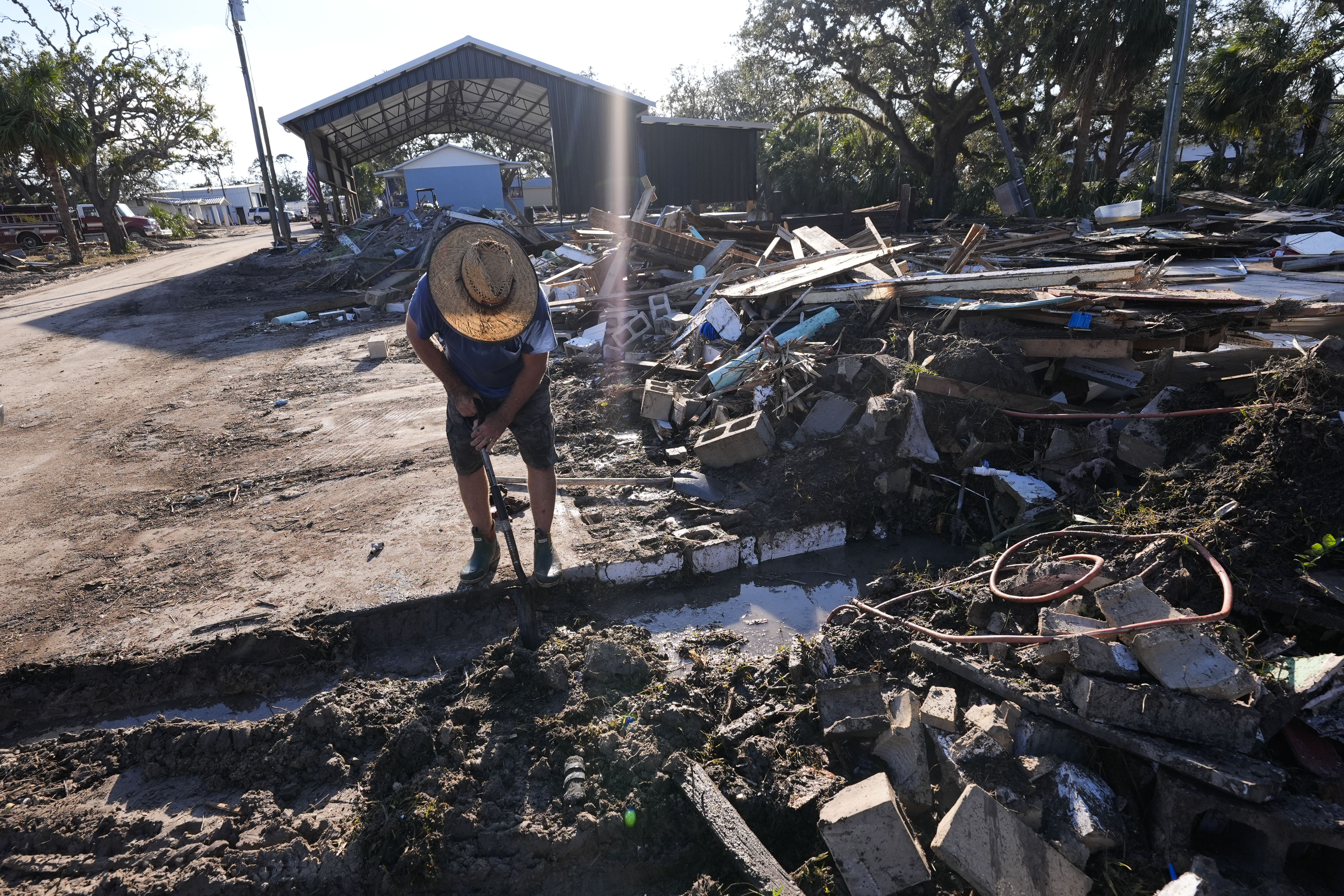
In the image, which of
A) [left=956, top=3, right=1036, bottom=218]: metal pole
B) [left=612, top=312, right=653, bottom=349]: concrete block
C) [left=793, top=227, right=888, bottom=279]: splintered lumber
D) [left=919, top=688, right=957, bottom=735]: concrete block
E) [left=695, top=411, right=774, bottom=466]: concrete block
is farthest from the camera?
[left=956, top=3, right=1036, bottom=218]: metal pole

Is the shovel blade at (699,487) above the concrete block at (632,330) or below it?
below

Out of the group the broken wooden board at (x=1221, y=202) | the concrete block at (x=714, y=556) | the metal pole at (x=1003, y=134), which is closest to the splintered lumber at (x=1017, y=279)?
the concrete block at (x=714, y=556)

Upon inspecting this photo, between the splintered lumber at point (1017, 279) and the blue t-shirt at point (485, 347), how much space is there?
173 inches

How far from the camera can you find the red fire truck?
24.3 m

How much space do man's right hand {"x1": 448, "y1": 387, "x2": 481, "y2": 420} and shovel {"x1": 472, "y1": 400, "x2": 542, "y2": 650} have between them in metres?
0.07

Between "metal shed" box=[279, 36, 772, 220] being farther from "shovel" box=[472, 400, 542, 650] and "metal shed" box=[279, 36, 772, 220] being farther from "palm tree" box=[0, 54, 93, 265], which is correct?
"shovel" box=[472, 400, 542, 650]

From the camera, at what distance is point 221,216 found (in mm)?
62312

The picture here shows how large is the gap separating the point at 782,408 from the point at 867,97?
2187 cm

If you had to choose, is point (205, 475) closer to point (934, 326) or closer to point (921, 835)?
point (921, 835)

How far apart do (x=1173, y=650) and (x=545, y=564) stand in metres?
3.06

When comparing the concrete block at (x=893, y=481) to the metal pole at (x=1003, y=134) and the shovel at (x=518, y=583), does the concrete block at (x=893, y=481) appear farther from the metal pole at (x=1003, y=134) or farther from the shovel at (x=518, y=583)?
the metal pole at (x=1003, y=134)

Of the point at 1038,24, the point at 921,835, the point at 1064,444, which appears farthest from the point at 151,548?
the point at 1038,24

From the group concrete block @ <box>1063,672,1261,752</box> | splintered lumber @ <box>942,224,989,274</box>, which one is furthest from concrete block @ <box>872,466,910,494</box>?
splintered lumber @ <box>942,224,989,274</box>

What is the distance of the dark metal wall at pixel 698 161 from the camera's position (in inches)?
880
